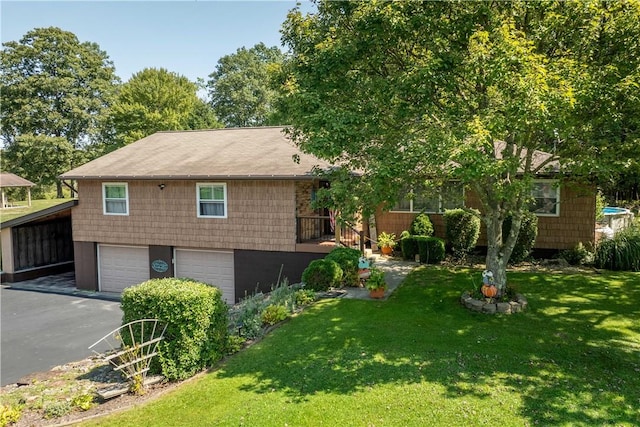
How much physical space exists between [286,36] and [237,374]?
6904mm

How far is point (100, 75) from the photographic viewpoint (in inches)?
1720

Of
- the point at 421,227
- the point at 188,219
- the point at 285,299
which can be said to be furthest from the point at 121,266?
the point at 421,227

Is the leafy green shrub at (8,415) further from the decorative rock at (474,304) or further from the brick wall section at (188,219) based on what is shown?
the brick wall section at (188,219)

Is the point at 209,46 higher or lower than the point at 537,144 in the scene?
higher

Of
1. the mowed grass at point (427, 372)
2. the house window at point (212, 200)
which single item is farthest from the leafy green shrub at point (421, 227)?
the house window at point (212, 200)

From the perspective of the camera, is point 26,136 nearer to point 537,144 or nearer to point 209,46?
point 209,46

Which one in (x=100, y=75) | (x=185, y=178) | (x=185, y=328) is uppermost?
(x=100, y=75)

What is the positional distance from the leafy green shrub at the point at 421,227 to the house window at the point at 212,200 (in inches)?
260

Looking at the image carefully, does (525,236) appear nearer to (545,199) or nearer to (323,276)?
(545,199)

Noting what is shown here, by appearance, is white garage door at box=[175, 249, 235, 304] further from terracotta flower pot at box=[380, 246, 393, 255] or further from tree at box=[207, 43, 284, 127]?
tree at box=[207, 43, 284, 127]

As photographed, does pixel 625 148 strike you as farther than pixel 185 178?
No

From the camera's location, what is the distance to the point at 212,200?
47.5 ft

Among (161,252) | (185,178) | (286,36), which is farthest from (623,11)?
(161,252)

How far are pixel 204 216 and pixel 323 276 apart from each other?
5651mm
